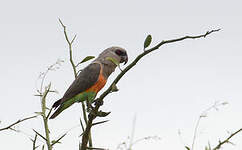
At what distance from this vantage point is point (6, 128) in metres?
1.74

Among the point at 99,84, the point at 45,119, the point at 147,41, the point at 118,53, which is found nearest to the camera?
the point at 147,41

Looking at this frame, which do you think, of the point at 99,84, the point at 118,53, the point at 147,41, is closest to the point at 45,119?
the point at 147,41

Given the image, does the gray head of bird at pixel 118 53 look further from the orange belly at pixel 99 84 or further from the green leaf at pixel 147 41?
the green leaf at pixel 147 41

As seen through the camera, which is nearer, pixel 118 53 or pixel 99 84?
pixel 99 84

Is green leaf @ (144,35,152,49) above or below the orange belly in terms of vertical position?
below

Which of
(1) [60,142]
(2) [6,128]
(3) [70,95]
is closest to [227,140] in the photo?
(1) [60,142]

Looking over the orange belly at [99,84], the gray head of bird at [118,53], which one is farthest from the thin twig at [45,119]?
the gray head of bird at [118,53]

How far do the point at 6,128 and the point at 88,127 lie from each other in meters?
0.58

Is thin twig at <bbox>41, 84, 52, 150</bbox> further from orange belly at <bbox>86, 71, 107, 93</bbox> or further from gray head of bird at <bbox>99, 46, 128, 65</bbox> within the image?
gray head of bird at <bbox>99, 46, 128, 65</bbox>

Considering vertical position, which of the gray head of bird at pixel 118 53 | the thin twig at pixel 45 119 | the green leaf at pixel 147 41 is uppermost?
the gray head of bird at pixel 118 53

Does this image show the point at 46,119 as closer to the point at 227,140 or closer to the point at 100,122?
the point at 100,122

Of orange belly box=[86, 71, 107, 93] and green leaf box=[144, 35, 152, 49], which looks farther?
orange belly box=[86, 71, 107, 93]

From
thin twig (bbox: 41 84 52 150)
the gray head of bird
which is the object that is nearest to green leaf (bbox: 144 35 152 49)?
thin twig (bbox: 41 84 52 150)

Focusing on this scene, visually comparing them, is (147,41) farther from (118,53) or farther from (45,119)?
(118,53)
